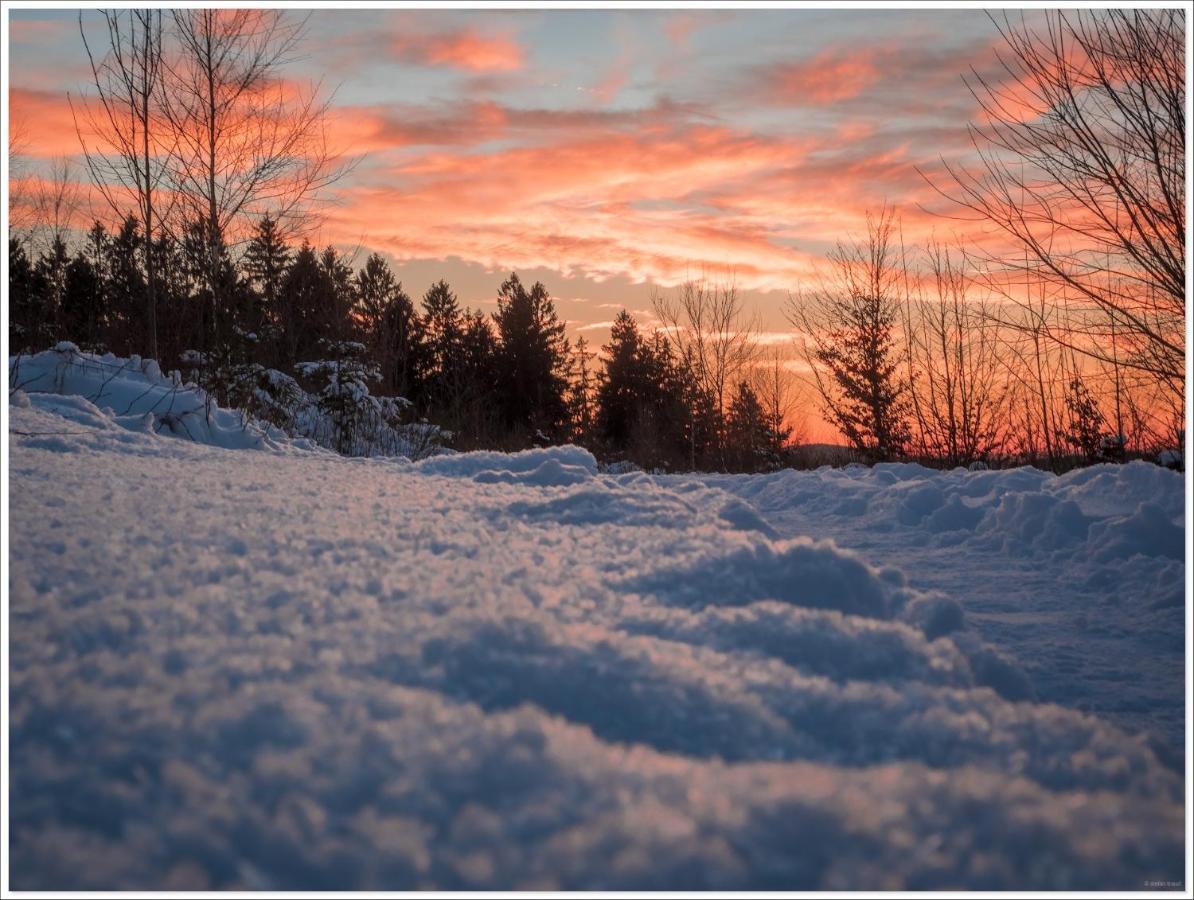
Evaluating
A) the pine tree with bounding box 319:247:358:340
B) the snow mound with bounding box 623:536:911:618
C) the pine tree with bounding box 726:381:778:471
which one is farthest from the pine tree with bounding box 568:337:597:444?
the snow mound with bounding box 623:536:911:618

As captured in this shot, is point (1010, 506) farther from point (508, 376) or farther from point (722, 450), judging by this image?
point (508, 376)

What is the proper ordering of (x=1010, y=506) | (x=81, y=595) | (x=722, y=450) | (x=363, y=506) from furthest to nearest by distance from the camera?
(x=722, y=450) → (x=1010, y=506) → (x=363, y=506) → (x=81, y=595)

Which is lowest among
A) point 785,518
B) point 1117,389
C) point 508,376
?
point 785,518

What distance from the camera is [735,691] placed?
121cm

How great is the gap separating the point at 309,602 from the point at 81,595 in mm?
376

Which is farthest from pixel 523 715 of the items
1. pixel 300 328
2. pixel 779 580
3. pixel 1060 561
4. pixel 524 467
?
pixel 300 328

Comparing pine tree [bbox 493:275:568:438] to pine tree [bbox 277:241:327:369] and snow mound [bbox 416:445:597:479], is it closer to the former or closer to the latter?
pine tree [bbox 277:241:327:369]

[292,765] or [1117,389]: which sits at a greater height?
[1117,389]

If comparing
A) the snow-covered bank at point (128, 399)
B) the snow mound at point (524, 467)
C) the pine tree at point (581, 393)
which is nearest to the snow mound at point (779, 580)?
the snow mound at point (524, 467)

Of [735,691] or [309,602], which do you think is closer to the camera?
[735,691]

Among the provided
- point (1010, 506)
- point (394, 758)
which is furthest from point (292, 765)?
point (1010, 506)

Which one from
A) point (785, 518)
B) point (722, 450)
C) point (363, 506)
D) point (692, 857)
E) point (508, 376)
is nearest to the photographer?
point (692, 857)

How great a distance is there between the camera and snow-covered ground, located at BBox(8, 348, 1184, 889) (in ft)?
2.66

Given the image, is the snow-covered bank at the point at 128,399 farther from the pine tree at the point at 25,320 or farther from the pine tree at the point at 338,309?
the pine tree at the point at 338,309
